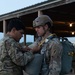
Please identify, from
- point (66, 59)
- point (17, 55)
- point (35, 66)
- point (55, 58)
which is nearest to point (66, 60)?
point (66, 59)

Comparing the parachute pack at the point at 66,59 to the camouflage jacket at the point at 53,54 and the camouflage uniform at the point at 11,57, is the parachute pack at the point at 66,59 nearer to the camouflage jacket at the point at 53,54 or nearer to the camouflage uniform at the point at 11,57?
the camouflage jacket at the point at 53,54

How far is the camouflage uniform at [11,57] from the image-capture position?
3.23 m

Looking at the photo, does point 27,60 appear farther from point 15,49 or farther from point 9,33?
point 9,33

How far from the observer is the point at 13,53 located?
327 cm

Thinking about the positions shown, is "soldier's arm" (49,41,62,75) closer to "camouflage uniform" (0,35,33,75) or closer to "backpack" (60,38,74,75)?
"backpack" (60,38,74,75)

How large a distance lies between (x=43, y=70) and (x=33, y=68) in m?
0.12

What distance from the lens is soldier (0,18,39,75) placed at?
3236mm

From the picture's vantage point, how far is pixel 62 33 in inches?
821

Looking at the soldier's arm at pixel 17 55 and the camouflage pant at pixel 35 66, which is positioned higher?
the soldier's arm at pixel 17 55

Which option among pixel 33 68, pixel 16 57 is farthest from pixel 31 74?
pixel 16 57

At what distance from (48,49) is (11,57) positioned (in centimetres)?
46

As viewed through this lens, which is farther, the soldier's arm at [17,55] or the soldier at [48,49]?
the soldier's arm at [17,55]

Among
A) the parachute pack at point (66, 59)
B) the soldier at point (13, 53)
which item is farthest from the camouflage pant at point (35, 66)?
the parachute pack at point (66, 59)

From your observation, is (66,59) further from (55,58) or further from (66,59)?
(55,58)
